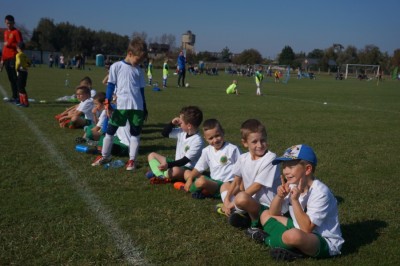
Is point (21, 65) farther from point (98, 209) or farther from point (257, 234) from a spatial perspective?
point (257, 234)

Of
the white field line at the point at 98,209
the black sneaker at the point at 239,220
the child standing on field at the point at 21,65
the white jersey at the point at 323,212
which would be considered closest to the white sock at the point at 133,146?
the white field line at the point at 98,209

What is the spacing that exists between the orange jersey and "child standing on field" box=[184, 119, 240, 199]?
8.79 m

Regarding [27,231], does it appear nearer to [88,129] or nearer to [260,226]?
[260,226]

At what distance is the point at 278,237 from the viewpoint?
135 inches

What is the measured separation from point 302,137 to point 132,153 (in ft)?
15.7

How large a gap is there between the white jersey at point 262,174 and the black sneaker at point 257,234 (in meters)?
0.43

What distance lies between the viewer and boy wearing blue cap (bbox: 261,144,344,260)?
10.8 feet

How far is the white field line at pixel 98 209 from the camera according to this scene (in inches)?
131

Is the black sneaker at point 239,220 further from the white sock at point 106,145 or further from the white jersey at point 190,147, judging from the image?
the white sock at point 106,145

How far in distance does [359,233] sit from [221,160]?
182 centimetres

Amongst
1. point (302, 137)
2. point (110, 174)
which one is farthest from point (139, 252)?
point (302, 137)

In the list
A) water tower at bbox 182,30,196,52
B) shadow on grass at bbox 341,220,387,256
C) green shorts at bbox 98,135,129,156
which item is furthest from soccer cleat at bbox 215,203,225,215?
water tower at bbox 182,30,196,52

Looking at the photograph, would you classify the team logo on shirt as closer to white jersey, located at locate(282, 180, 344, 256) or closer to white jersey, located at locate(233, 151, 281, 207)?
white jersey, located at locate(233, 151, 281, 207)

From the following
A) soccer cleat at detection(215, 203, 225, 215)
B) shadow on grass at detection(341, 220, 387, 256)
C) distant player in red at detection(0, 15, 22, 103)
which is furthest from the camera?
distant player in red at detection(0, 15, 22, 103)
